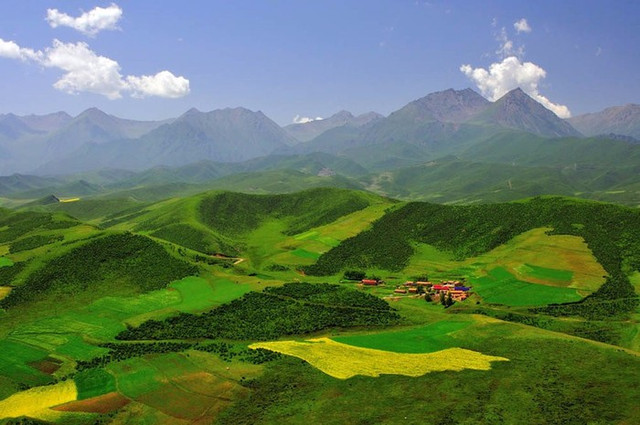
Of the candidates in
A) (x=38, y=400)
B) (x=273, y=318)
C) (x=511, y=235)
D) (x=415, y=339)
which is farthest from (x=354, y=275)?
(x=38, y=400)

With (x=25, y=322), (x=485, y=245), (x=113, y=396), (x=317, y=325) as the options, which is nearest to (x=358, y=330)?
(x=317, y=325)

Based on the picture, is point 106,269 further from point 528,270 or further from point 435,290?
point 528,270

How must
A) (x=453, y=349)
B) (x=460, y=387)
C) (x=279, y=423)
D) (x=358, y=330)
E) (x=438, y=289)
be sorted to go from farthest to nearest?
(x=438, y=289) → (x=358, y=330) → (x=453, y=349) → (x=460, y=387) → (x=279, y=423)

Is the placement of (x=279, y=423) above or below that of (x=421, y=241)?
below

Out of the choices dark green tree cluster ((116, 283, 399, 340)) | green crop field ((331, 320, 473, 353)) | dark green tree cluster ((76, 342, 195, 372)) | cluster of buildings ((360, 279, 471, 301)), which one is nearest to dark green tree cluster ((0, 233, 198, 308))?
dark green tree cluster ((116, 283, 399, 340))

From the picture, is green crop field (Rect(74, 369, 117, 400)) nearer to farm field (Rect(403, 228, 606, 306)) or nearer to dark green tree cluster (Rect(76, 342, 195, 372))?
dark green tree cluster (Rect(76, 342, 195, 372))

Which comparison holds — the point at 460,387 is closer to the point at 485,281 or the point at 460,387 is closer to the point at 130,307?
the point at 485,281

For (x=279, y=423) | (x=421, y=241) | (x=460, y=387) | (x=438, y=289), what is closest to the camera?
(x=279, y=423)
